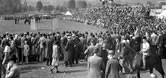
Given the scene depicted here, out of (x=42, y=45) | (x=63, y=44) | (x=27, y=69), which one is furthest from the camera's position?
(x=63, y=44)

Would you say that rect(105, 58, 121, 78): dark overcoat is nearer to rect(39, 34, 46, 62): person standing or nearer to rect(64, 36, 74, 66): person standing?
rect(64, 36, 74, 66): person standing

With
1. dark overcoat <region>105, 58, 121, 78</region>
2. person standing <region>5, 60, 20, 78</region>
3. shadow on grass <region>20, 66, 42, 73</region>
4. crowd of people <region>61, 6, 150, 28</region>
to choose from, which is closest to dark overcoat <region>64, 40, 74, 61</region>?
shadow on grass <region>20, 66, 42, 73</region>

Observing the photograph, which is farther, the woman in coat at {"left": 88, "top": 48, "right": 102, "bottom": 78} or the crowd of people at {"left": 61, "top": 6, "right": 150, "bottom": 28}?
the crowd of people at {"left": 61, "top": 6, "right": 150, "bottom": 28}

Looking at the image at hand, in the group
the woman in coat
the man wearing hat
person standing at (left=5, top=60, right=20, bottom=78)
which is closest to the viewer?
person standing at (left=5, top=60, right=20, bottom=78)

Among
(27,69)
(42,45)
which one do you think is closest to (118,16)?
(42,45)

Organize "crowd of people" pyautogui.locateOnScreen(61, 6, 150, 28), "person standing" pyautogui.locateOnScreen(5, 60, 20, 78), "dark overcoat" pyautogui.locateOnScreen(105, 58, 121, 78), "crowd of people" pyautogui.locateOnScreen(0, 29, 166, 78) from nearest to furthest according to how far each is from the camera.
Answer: "person standing" pyautogui.locateOnScreen(5, 60, 20, 78), "dark overcoat" pyautogui.locateOnScreen(105, 58, 121, 78), "crowd of people" pyautogui.locateOnScreen(0, 29, 166, 78), "crowd of people" pyautogui.locateOnScreen(61, 6, 150, 28)

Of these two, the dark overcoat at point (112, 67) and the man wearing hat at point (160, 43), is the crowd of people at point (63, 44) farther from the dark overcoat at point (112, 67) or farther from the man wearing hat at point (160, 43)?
the dark overcoat at point (112, 67)

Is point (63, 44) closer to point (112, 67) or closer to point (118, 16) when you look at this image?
point (112, 67)

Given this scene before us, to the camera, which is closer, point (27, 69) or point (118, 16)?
point (27, 69)

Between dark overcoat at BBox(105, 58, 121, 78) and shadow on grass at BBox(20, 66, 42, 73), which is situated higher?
dark overcoat at BBox(105, 58, 121, 78)

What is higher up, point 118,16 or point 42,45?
point 42,45

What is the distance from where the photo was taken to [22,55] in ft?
59.7

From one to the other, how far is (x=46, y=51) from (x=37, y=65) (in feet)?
3.89

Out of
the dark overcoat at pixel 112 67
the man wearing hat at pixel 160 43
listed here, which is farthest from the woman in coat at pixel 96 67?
the man wearing hat at pixel 160 43
